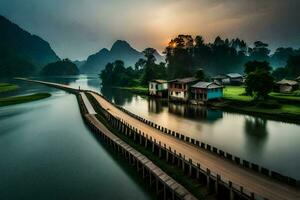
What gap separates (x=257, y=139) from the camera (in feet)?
139

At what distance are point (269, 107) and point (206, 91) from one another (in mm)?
19153

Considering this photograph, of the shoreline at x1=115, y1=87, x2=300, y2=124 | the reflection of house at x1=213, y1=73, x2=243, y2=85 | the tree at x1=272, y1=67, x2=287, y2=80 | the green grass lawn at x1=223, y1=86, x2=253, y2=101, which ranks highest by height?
the tree at x1=272, y1=67, x2=287, y2=80

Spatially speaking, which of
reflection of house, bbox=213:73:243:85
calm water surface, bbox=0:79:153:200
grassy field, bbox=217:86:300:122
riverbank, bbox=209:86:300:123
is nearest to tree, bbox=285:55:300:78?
reflection of house, bbox=213:73:243:85

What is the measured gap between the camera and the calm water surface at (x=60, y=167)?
90.3 ft

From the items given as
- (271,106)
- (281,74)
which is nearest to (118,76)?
(281,74)

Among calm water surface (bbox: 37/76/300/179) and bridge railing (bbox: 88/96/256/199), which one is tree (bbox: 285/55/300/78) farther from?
bridge railing (bbox: 88/96/256/199)

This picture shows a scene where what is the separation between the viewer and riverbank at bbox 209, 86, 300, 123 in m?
55.0

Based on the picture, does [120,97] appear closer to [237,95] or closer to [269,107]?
[237,95]

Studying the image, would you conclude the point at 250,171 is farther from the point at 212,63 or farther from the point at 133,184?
the point at 212,63

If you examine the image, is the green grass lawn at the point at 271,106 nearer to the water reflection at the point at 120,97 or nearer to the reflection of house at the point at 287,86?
the reflection of house at the point at 287,86

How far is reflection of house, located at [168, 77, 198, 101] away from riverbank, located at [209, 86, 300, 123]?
11.2 metres

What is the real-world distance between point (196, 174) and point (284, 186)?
8013mm

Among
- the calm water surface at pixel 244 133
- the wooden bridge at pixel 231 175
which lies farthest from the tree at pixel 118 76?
the wooden bridge at pixel 231 175

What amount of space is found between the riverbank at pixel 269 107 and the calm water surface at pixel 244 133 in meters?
2.70
